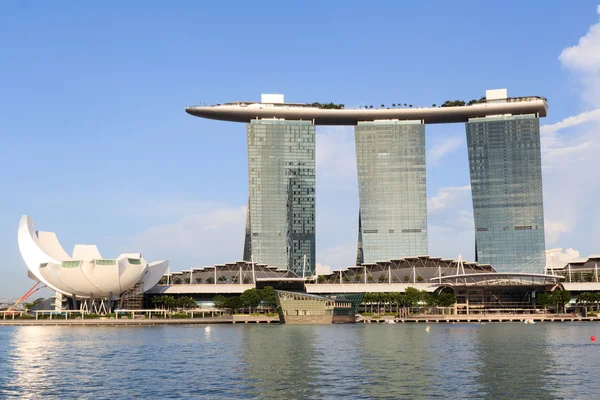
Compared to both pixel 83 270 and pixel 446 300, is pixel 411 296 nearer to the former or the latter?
pixel 446 300

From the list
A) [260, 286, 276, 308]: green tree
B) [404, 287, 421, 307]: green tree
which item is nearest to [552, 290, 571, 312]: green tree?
[404, 287, 421, 307]: green tree

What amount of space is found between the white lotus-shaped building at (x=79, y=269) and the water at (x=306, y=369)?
8367 centimetres

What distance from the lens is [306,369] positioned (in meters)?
58.3

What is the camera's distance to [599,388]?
47344 millimetres

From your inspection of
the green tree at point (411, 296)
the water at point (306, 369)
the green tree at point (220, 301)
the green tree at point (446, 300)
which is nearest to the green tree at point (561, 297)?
the green tree at point (446, 300)

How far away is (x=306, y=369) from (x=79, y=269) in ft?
409

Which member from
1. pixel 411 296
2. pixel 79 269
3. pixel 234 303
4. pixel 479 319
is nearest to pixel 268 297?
pixel 234 303

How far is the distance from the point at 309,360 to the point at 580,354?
2655 cm

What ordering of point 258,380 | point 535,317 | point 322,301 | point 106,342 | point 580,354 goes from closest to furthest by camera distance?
1. point 258,380
2. point 580,354
3. point 106,342
4. point 322,301
5. point 535,317

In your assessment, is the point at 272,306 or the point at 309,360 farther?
the point at 272,306

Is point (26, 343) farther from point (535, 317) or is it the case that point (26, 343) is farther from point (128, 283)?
point (535, 317)

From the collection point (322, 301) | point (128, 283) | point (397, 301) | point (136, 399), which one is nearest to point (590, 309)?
point (397, 301)

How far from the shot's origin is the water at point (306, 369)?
47.1m

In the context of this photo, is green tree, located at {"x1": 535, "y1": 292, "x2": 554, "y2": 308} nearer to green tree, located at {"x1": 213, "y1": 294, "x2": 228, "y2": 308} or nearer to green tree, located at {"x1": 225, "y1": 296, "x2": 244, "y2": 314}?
green tree, located at {"x1": 225, "y1": 296, "x2": 244, "y2": 314}
